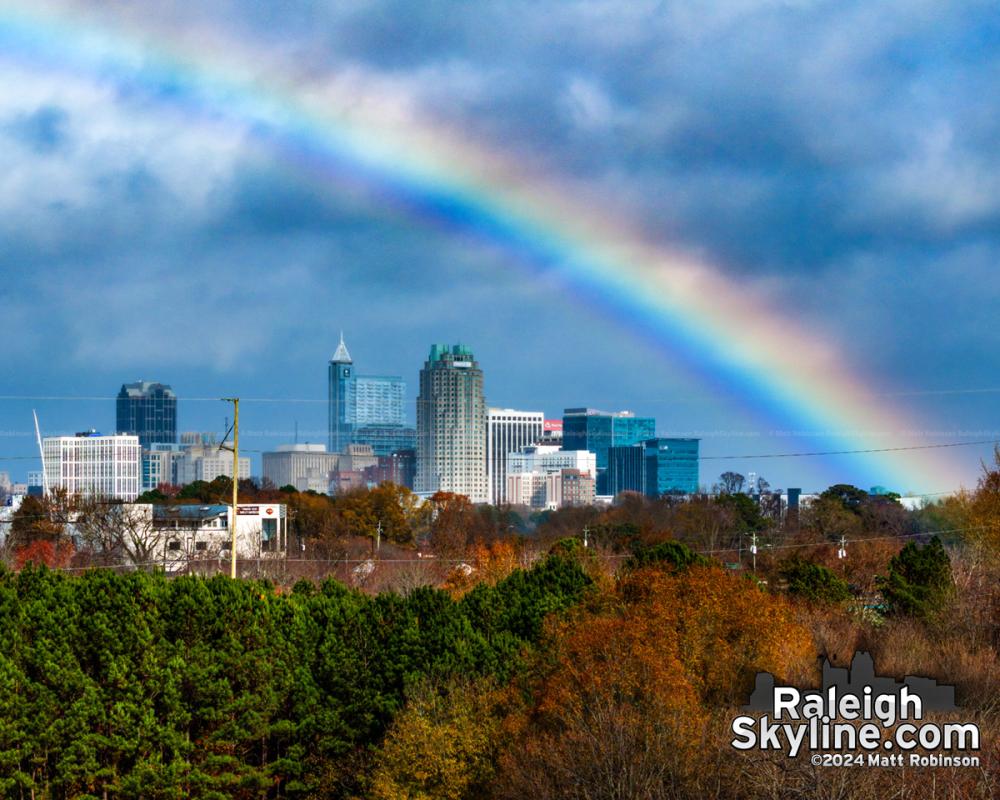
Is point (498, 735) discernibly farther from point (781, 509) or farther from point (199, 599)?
point (781, 509)

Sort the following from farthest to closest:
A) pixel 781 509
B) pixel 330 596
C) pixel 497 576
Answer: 1. pixel 781 509
2. pixel 497 576
3. pixel 330 596

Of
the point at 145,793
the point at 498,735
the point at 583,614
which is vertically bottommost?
the point at 145,793

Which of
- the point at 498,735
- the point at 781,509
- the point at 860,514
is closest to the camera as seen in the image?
the point at 498,735

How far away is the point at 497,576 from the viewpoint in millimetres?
72125

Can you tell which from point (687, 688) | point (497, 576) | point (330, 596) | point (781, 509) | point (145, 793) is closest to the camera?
point (687, 688)

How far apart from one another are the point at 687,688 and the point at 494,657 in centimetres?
986

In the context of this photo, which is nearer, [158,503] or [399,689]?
[399,689]

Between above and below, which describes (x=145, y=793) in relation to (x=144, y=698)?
below

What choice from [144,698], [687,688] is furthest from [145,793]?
[687,688]

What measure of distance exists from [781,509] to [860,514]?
105 ft

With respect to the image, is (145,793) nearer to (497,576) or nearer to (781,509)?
(497,576)

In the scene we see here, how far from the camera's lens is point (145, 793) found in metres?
45.4

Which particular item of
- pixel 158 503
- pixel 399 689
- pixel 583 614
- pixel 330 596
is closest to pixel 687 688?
pixel 583 614

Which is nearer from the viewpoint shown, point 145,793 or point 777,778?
point 777,778
